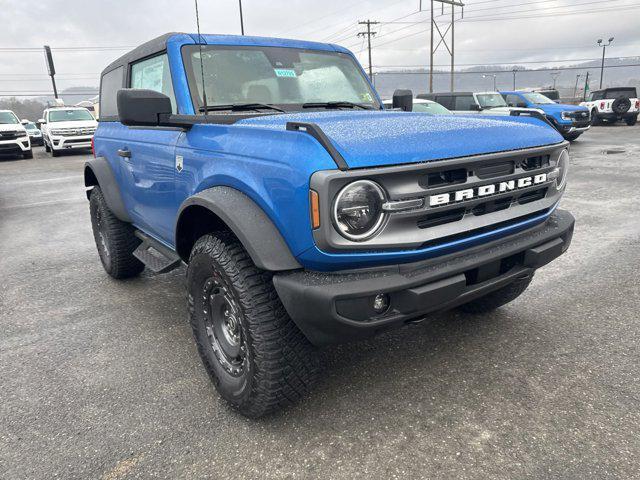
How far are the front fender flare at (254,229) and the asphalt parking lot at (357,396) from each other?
884 mm

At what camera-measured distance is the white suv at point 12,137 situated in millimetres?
16312

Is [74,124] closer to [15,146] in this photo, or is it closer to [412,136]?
[15,146]

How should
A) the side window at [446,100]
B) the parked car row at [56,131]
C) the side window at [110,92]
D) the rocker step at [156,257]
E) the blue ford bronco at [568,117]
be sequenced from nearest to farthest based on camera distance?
the rocker step at [156,257] < the side window at [110,92] < the blue ford bronco at [568,117] < the parked car row at [56,131] < the side window at [446,100]

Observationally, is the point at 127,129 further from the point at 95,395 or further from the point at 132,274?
the point at 95,395

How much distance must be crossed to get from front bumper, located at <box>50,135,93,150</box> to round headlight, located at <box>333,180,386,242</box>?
18076 mm

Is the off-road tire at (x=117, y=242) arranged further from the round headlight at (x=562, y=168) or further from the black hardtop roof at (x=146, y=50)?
the round headlight at (x=562, y=168)

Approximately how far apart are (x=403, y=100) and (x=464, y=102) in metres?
13.8

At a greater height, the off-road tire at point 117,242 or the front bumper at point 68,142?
the front bumper at point 68,142

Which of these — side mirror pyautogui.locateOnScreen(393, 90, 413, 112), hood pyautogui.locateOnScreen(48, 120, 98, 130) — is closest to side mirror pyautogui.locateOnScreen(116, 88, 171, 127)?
side mirror pyautogui.locateOnScreen(393, 90, 413, 112)

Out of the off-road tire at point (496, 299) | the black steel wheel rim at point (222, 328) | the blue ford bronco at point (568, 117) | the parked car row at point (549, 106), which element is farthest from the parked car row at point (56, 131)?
the off-road tire at point (496, 299)

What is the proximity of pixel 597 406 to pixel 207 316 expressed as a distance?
200cm

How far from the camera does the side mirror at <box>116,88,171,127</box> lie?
7.95 feet

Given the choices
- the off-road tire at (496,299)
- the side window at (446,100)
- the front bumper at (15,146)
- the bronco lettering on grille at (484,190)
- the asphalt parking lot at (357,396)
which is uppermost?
the side window at (446,100)

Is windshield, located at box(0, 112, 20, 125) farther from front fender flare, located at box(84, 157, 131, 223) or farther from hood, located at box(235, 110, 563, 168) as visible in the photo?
hood, located at box(235, 110, 563, 168)
